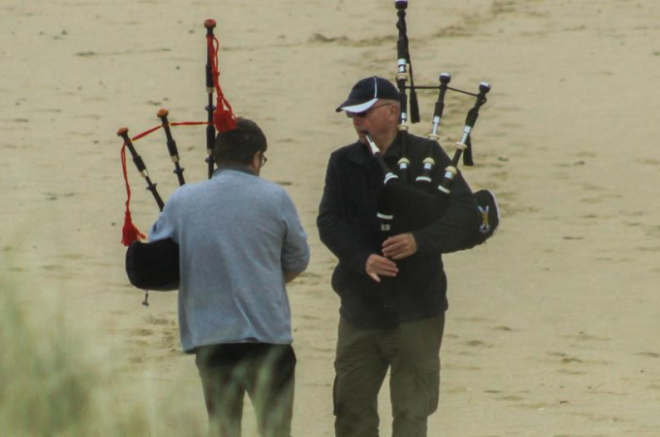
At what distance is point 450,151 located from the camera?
15.0 metres

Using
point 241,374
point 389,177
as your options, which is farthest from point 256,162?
point 241,374

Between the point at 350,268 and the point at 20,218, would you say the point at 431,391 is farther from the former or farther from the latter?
the point at 20,218

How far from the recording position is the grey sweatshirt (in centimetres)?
674

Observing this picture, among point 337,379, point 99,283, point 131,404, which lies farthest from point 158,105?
point 131,404

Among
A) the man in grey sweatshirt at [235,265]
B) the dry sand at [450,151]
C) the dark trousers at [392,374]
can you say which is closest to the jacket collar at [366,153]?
the man in grey sweatshirt at [235,265]

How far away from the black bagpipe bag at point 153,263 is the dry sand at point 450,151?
1.36 ft

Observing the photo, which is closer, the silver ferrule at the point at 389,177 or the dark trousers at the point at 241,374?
the dark trousers at the point at 241,374

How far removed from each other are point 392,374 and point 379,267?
54 centimetres

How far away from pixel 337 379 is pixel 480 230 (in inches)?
35.5

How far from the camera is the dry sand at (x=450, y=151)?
33.9 feet

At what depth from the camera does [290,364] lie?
679 cm

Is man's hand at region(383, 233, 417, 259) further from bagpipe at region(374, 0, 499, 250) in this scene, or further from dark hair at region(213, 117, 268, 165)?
dark hair at region(213, 117, 268, 165)

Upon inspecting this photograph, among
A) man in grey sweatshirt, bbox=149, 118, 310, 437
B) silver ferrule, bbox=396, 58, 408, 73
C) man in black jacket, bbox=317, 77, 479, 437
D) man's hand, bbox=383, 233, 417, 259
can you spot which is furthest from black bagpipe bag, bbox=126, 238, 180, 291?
silver ferrule, bbox=396, 58, 408, 73

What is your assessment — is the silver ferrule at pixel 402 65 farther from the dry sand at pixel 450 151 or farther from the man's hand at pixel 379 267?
the dry sand at pixel 450 151
